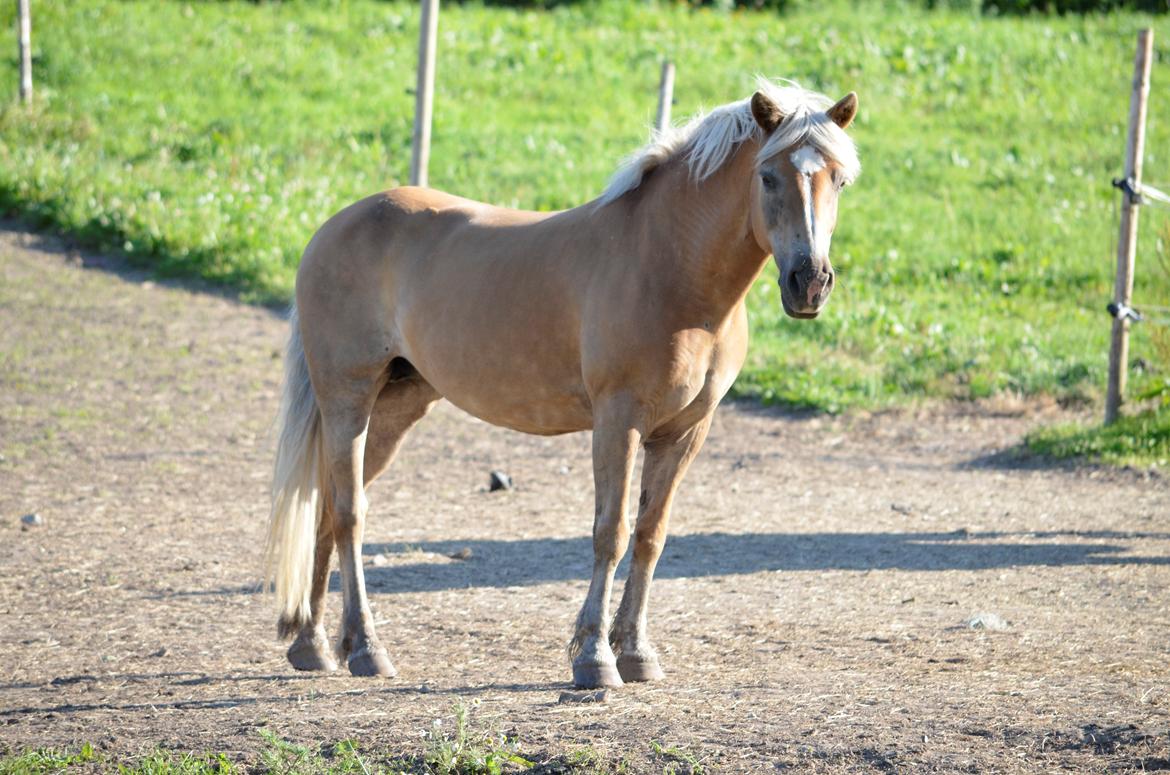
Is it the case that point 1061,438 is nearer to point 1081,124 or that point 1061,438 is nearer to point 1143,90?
point 1143,90

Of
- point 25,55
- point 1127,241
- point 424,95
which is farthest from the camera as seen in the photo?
point 25,55

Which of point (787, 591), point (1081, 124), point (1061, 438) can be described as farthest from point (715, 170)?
point (1081, 124)

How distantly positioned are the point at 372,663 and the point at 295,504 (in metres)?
0.74

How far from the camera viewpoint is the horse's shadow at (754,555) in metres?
6.34

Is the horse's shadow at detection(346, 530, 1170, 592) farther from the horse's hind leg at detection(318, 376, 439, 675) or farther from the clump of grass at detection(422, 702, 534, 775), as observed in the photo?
the clump of grass at detection(422, 702, 534, 775)

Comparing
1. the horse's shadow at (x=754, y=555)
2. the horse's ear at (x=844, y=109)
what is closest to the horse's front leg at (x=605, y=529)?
the horse's ear at (x=844, y=109)

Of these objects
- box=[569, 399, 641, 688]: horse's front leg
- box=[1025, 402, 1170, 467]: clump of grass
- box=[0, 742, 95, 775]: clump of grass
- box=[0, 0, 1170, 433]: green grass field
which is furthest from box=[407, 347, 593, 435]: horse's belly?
box=[0, 0, 1170, 433]: green grass field

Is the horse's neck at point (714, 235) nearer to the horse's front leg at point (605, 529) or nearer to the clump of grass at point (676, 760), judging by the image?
the horse's front leg at point (605, 529)

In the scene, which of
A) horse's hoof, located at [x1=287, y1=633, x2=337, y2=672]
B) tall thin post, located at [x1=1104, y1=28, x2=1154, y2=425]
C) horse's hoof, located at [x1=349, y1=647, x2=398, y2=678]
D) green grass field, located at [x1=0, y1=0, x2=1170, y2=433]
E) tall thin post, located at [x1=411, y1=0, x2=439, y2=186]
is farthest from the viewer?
green grass field, located at [x1=0, y1=0, x2=1170, y2=433]

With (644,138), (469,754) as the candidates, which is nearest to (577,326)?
(469,754)

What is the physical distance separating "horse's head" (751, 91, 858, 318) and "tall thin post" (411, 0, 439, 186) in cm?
687

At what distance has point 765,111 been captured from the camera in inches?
165

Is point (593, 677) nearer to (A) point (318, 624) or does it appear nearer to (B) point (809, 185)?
(A) point (318, 624)

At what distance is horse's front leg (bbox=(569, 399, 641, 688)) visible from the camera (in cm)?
445
